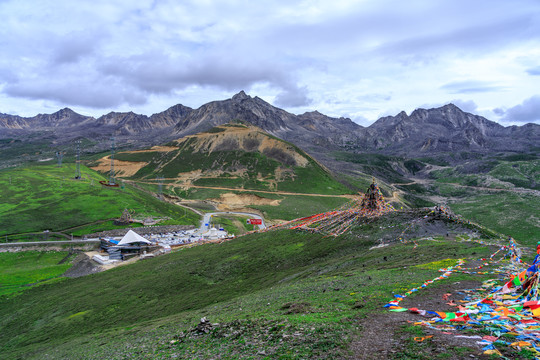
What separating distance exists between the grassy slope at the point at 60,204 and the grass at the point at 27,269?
13.8 meters

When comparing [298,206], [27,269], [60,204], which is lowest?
[27,269]

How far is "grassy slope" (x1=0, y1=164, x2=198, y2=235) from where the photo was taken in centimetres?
9962

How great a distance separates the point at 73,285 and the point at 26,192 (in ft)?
288

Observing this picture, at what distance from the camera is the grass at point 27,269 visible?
213 feet

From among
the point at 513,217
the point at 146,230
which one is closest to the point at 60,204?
the point at 146,230

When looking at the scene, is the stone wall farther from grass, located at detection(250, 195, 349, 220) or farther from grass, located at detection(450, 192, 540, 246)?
grass, located at detection(450, 192, 540, 246)

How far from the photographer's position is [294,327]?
726 inches

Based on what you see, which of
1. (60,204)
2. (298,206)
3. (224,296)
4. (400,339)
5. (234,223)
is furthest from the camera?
(298,206)

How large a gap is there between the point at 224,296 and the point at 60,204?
333 ft

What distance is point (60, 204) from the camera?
11406 centimetres

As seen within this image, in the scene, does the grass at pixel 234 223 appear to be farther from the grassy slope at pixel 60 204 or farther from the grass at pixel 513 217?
the grass at pixel 513 217

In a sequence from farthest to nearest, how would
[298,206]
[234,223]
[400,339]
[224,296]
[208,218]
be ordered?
[298,206]
[208,218]
[234,223]
[224,296]
[400,339]

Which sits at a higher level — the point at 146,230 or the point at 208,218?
the point at 146,230

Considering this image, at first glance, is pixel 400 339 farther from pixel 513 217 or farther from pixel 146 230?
pixel 513 217
